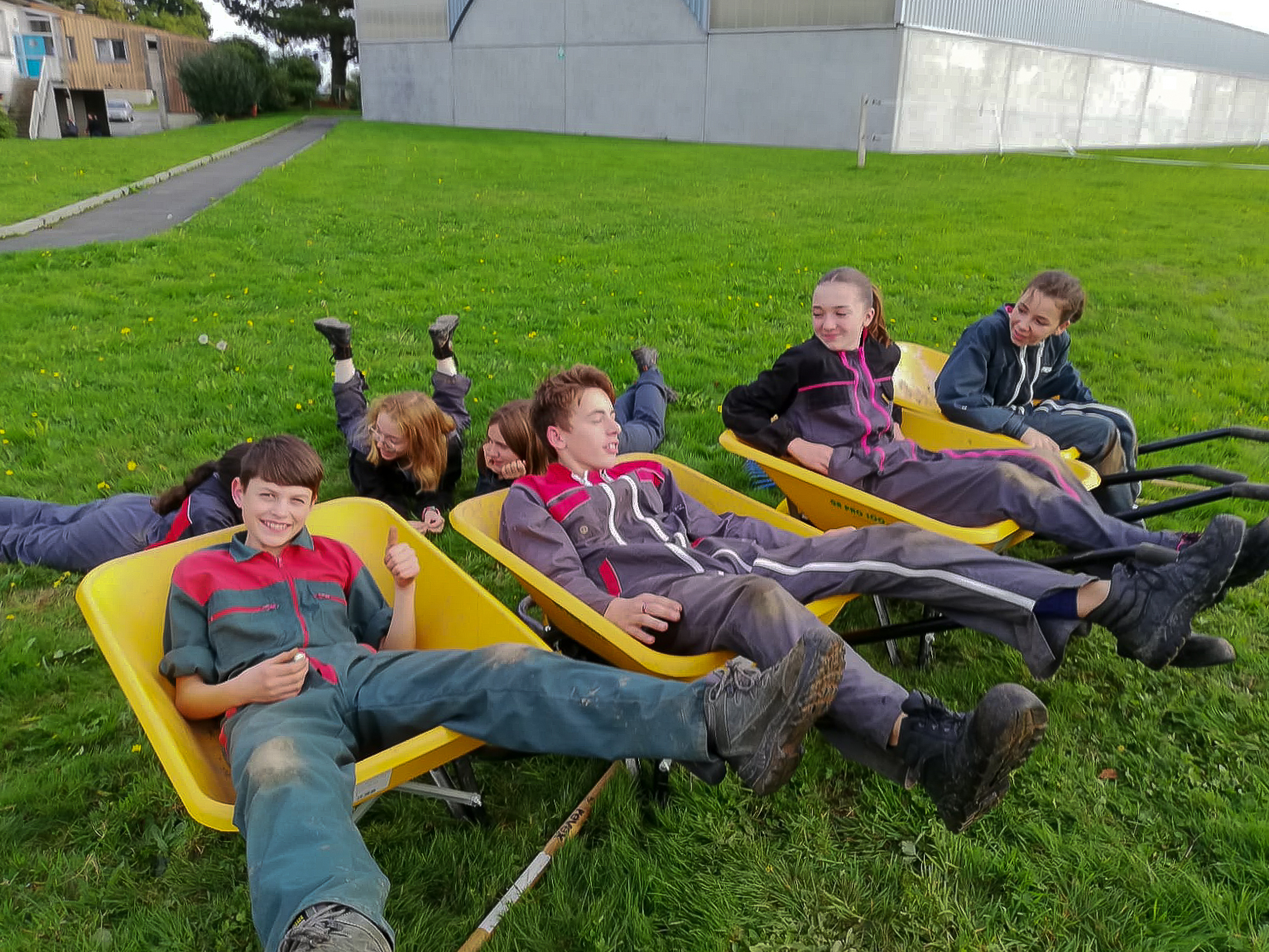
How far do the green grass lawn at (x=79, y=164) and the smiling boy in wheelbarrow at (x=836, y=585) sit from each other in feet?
35.2

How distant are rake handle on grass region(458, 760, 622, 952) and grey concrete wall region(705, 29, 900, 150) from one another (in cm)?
2430

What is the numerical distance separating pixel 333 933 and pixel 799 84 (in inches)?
1043

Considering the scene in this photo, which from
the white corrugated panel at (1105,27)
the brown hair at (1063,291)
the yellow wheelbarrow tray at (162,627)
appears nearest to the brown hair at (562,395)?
the yellow wheelbarrow tray at (162,627)

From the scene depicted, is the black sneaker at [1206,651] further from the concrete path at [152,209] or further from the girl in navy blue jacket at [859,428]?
the concrete path at [152,209]

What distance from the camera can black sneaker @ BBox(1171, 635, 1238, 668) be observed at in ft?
7.95

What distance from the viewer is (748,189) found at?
A: 1430 centimetres

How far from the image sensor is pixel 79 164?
53.0 ft

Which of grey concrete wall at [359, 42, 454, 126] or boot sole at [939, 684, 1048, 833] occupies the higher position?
grey concrete wall at [359, 42, 454, 126]

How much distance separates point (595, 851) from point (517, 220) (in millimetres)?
10169

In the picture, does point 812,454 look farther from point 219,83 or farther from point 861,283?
point 219,83

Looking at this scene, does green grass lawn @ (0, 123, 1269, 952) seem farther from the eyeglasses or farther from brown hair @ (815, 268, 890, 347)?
brown hair @ (815, 268, 890, 347)

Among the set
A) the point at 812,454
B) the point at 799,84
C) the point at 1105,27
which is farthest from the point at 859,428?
the point at 1105,27

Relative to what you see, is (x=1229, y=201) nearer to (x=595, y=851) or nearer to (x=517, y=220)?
(x=517, y=220)

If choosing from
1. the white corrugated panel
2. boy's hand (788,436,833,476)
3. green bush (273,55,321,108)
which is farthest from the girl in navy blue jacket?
green bush (273,55,321,108)
